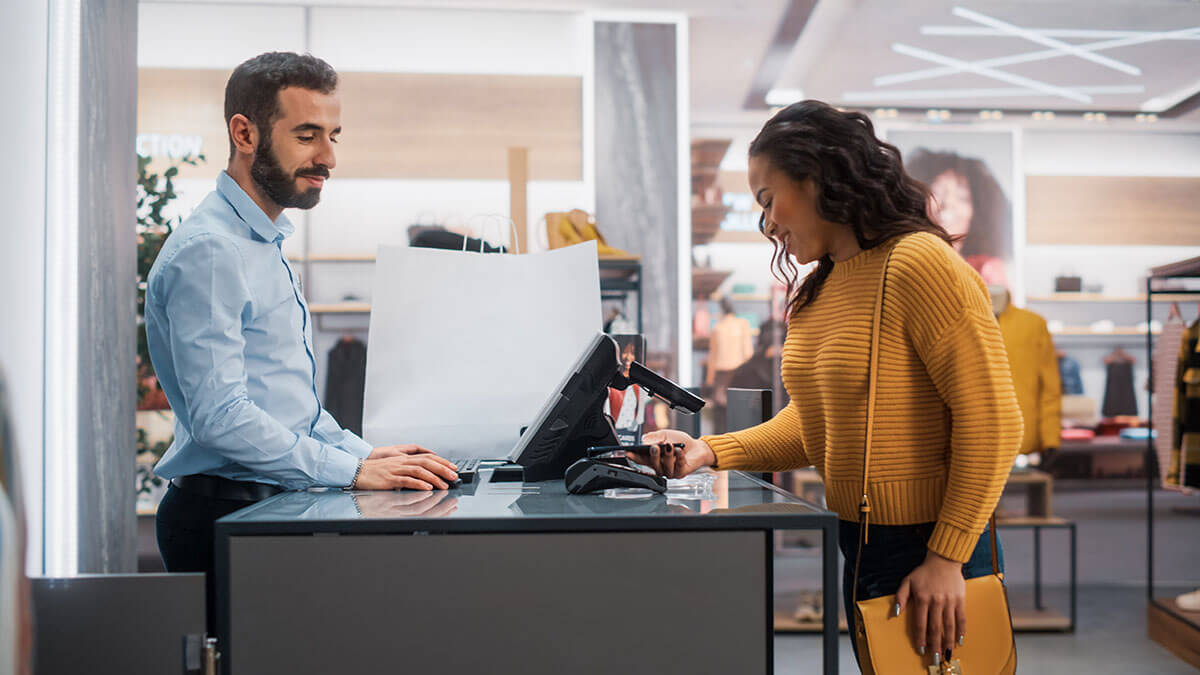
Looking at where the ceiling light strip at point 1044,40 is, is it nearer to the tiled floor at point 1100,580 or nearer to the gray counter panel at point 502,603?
the tiled floor at point 1100,580

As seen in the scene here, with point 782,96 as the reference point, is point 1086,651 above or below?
below

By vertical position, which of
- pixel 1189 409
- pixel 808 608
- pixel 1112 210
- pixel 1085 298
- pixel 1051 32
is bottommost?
pixel 808 608

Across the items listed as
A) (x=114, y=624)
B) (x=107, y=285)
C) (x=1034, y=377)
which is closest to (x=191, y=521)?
(x=114, y=624)

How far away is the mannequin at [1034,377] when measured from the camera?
420cm

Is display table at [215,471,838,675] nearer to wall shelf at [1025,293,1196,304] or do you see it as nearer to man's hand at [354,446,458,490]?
man's hand at [354,446,458,490]

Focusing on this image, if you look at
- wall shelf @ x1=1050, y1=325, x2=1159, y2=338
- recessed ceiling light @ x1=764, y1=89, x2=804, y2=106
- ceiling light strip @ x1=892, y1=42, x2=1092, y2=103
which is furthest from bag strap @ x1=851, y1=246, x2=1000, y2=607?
wall shelf @ x1=1050, y1=325, x2=1159, y2=338

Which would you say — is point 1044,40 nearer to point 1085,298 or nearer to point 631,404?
point 1085,298

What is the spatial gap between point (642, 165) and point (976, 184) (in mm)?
2963

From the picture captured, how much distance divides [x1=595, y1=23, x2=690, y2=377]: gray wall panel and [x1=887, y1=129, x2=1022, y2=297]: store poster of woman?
230cm

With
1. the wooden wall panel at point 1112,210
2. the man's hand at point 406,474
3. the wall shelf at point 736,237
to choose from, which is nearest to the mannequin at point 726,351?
the wall shelf at point 736,237

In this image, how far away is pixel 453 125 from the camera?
4.64 metres

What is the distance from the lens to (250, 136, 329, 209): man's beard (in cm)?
134

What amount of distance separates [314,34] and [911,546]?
448cm

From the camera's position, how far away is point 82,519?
2.11 meters
